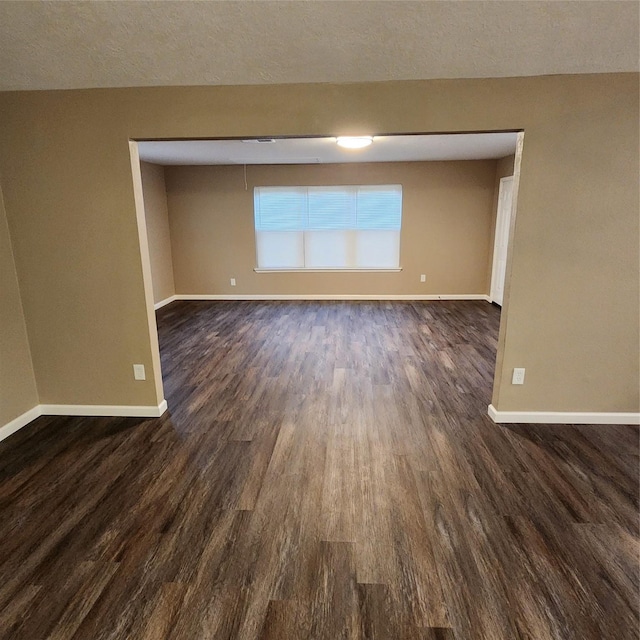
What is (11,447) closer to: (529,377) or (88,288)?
(88,288)

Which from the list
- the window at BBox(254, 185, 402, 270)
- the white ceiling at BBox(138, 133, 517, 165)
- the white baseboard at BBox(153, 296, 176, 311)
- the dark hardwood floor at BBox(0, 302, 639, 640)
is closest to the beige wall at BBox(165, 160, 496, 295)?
the window at BBox(254, 185, 402, 270)

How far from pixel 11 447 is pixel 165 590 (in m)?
1.81

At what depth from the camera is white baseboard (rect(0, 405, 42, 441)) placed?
2.85 meters

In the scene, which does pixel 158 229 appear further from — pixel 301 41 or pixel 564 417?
pixel 564 417

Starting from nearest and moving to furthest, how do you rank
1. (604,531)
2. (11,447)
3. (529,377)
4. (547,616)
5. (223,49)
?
(547,616), (604,531), (223,49), (11,447), (529,377)

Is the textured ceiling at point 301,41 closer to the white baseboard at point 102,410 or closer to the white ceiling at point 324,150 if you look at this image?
the white ceiling at point 324,150

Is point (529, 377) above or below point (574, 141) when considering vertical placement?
below

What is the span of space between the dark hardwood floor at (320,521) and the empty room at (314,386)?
0.01 metres

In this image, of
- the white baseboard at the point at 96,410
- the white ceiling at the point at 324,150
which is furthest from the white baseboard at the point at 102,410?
the white ceiling at the point at 324,150

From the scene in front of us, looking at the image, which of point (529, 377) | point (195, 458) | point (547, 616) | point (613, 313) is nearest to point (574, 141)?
point (613, 313)

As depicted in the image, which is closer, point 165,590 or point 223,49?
point 165,590

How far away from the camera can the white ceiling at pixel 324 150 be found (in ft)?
15.0

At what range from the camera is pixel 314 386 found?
3680mm

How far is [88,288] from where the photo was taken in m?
2.92
